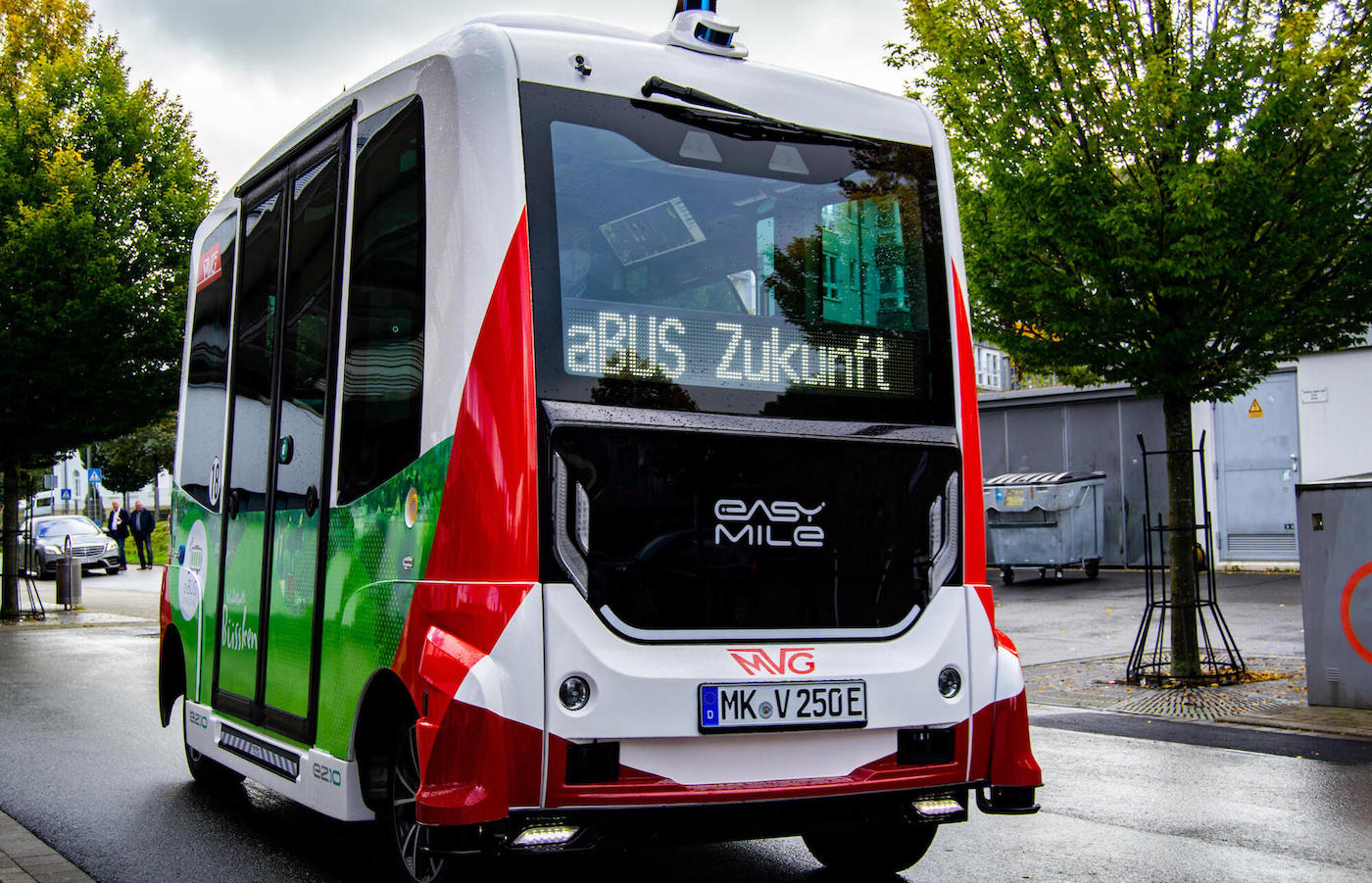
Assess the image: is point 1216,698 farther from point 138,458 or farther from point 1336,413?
point 138,458

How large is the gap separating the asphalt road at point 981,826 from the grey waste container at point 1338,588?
1.01m

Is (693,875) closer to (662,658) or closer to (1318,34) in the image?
(662,658)

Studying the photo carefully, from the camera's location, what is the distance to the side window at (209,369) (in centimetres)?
703

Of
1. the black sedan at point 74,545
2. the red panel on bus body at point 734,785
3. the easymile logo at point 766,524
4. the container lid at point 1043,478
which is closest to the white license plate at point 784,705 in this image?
the red panel on bus body at point 734,785

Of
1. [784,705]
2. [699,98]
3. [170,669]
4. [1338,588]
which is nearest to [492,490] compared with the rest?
[784,705]

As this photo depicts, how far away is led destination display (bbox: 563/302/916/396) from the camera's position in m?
4.49

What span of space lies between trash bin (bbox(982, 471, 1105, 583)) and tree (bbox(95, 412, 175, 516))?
118 ft

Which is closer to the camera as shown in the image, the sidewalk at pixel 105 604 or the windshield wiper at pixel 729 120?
the windshield wiper at pixel 729 120

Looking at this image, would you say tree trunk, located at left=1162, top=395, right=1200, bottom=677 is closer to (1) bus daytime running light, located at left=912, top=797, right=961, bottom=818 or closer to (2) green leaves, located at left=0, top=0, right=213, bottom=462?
(1) bus daytime running light, located at left=912, top=797, right=961, bottom=818

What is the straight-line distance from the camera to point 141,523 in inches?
1437

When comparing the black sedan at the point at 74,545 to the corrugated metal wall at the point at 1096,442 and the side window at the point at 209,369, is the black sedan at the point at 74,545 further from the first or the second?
the side window at the point at 209,369

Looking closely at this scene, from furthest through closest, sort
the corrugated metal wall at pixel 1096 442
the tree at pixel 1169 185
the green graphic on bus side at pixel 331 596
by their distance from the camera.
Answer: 1. the corrugated metal wall at pixel 1096 442
2. the tree at pixel 1169 185
3. the green graphic on bus side at pixel 331 596

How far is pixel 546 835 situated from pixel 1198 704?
23.8 feet

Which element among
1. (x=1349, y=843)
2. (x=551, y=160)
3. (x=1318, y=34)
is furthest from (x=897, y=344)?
(x=1318, y=34)
